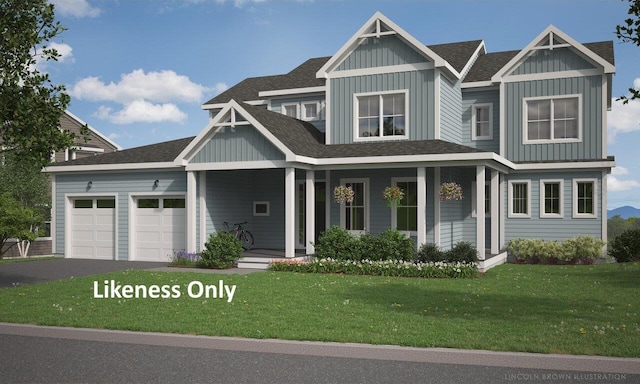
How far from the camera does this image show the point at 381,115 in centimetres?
2144

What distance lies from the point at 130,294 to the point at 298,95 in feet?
45.1

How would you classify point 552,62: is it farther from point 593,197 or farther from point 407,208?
point 407,208

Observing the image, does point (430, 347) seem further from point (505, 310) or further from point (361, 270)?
point (361, 270)

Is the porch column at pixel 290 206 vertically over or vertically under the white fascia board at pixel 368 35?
under

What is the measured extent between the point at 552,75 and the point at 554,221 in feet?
17.2

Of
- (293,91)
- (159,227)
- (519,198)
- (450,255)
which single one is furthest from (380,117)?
(159,227)

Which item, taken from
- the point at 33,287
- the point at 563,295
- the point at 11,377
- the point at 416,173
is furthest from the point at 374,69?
the point at 11,377

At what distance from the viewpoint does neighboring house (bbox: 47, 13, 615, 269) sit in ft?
66.0

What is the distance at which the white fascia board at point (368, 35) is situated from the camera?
2056cm

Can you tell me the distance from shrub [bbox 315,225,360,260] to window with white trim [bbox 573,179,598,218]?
28.5 feet

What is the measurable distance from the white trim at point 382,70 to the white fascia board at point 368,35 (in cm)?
26

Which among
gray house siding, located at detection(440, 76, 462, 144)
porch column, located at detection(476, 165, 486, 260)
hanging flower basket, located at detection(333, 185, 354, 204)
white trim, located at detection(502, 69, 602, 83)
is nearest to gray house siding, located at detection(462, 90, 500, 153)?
gray house siding, located at detection(440, 76, 462, 144)

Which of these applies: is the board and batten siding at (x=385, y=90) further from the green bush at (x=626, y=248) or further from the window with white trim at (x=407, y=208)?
A: the green bush at (x=626, y=248)

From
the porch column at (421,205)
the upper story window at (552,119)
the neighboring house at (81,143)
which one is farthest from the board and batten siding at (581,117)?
the neighboring house at (81,143)
